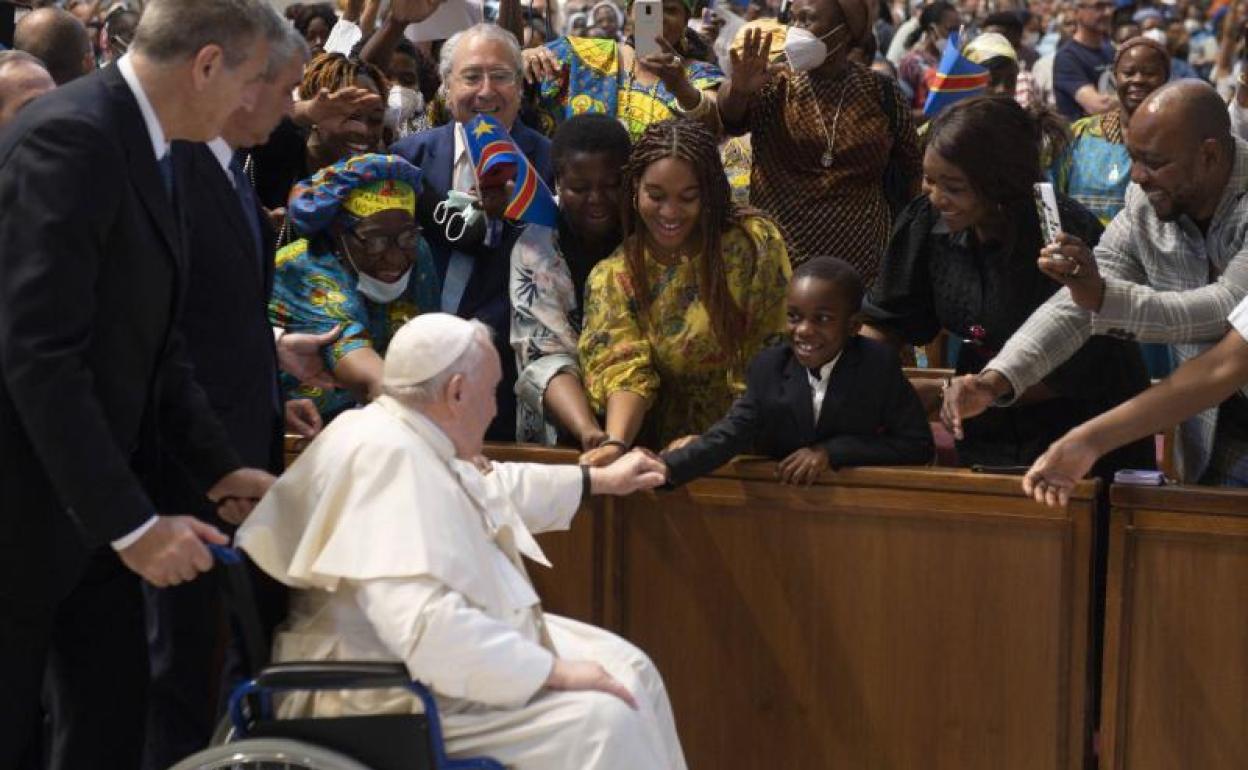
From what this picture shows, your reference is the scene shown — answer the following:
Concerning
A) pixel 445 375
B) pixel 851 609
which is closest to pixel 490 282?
pixel 851 609

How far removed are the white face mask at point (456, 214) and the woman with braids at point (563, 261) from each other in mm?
187

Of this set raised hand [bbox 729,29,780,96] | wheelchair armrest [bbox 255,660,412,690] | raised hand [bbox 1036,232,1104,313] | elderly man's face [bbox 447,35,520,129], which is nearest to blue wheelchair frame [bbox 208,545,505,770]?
wheelchair armrest [bbox 255,660,412,690]

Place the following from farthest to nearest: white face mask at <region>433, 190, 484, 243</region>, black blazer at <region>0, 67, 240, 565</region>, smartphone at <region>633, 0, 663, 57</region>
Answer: smartphone at <region>633, 0, 663, 57</region> < white face mask at <region>433, 190, 484, 243</region> < black blazer at <region>0, 67, 240, 565</region>

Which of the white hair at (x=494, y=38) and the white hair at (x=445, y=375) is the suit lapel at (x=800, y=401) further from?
the white hair at (x=494, y=38)

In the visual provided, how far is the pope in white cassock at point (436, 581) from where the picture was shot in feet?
11.1

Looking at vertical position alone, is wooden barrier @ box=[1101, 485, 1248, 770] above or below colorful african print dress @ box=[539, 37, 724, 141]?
below

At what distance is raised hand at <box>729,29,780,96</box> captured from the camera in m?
5.63

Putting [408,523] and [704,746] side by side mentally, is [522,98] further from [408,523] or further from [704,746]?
[408,523]

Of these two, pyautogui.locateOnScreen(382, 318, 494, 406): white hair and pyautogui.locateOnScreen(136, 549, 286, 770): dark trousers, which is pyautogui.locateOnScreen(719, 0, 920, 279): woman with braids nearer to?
pyautogui.locateOnScreen(382, 318, 494, 406): white hair

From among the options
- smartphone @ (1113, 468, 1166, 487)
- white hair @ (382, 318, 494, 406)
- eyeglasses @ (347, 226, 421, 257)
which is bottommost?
smartphone @ (1113, 468, 1166, 487)

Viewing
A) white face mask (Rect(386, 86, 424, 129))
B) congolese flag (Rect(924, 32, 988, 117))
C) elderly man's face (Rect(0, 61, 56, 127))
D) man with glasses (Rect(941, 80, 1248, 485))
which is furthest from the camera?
congolese flag (Rect(924, 32, 988, 117))

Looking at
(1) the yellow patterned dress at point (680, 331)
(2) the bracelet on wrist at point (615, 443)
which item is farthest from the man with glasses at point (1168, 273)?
(2) the bracelet on wrist at point (615, 443)

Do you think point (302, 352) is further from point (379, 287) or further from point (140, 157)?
point (140, 157)

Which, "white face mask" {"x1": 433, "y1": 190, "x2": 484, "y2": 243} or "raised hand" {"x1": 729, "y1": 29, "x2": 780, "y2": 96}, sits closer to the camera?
"white face mask" {"x1": 433, "y1": 190, "x2": 484, "y2": 243}
